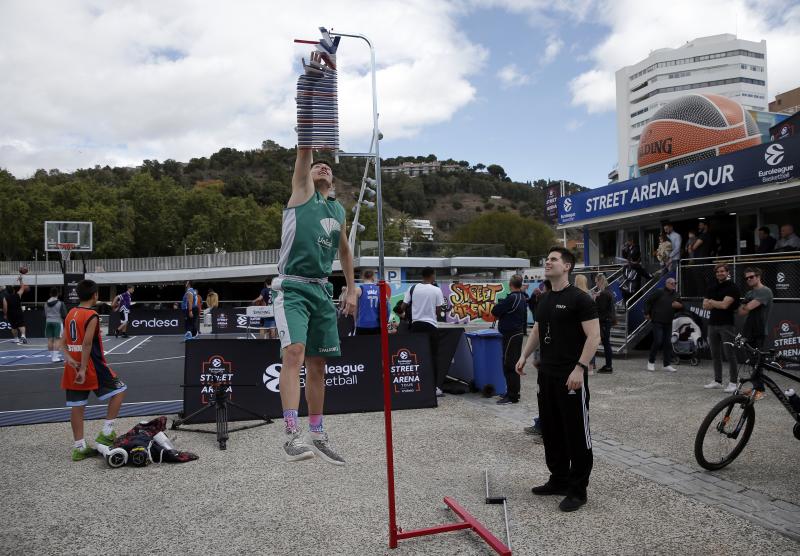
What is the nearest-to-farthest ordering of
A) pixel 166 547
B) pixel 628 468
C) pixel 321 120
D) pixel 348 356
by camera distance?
pixel 321 120 < pixel 166 547 < pixel 628 468 < pixel 348 356

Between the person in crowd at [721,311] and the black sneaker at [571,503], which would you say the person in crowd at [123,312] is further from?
the black sneaker at [571,503]

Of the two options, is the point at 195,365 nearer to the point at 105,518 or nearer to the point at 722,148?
the point at 105,518

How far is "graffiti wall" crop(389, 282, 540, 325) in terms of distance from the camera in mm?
25531

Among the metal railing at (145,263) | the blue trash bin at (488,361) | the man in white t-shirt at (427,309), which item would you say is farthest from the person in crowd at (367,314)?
the metal railing at (145,263)

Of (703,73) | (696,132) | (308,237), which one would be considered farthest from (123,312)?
(703,73)

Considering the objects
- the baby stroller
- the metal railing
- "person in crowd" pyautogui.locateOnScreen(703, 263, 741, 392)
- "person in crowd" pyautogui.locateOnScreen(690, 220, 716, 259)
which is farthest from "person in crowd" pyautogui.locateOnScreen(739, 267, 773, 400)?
the metal railing

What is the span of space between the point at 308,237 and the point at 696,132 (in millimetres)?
16495

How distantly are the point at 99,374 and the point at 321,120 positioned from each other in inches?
176

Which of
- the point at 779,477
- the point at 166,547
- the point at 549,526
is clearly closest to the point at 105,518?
the point at 166,547

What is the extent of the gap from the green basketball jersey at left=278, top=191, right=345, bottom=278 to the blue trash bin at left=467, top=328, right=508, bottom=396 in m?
5.98

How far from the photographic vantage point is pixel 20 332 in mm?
19094

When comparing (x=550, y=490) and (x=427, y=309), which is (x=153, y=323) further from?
(x=550, y=490)

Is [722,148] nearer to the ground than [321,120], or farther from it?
farther from it

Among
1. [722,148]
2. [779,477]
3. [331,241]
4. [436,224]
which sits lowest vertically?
[779,477]
